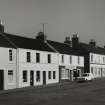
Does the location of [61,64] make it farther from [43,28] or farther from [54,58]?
[43,28]

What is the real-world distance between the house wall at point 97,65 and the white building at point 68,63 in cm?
609

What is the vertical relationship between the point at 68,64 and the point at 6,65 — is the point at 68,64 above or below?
below

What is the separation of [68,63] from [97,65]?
18.9m

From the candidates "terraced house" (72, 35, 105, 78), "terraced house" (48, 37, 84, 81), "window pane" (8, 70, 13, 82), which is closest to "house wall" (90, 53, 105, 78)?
"terraced house" (72, 35, 105, 78)

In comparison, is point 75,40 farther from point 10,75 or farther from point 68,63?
point 10,75

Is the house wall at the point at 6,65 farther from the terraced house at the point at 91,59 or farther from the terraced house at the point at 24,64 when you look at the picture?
the terraced house at the point at 91,59

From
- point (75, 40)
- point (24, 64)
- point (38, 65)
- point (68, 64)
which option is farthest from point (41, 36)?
point (75, 40)

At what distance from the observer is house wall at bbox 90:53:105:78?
73.6 meters

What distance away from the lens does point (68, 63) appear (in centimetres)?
6069

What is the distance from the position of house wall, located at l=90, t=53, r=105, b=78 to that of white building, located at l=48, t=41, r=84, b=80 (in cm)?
609

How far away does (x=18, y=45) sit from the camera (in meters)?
43.4

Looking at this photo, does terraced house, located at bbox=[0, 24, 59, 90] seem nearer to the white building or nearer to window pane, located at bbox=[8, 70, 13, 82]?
window pane, located at bbox=[8, 70, 13, 82]

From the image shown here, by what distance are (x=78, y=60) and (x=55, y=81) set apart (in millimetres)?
14449

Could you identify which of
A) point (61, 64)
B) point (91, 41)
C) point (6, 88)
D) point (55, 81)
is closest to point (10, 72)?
point (6, 88)
